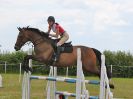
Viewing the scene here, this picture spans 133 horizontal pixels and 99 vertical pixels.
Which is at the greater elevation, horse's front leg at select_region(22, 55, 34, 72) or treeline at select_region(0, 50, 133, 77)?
treeline at select_region(0, 50, 133, 77)

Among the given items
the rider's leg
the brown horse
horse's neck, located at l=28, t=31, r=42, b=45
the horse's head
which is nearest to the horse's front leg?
the brown horse

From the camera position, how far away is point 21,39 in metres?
11.3

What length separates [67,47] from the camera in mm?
11617

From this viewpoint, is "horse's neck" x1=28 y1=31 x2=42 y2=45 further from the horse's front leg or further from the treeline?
the treeline

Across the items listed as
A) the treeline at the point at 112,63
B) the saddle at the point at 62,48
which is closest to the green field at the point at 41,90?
the saddle at the point at 62,48

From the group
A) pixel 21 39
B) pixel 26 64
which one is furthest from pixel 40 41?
pixel 26 64

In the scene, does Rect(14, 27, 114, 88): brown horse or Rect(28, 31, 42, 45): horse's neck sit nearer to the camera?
Rect(14, 27, 114, 88): brown horse

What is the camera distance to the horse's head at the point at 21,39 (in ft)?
36.9

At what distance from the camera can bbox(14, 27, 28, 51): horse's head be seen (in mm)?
11250

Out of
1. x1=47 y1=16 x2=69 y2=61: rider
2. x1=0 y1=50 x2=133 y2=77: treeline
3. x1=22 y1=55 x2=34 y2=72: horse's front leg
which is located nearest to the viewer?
x1=22 y1=55 x2=34 y2=72: horse's front leg

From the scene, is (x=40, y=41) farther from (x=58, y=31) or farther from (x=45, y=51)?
(x=58, y=31)

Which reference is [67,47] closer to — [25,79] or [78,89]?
[25,79]

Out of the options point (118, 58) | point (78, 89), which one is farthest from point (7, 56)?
point (78, 89)

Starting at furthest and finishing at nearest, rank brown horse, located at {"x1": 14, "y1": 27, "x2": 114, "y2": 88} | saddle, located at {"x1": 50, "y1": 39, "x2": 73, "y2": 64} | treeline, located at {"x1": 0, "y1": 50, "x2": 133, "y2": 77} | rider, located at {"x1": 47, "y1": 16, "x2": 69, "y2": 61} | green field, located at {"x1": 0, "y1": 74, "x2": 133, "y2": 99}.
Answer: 1. treeline, located at {"x1": 0, "y1": 50, "x2": 133, "y2": 77}
2. green field, located at {"x1": 0, "y1": 74, "x2": 133, "y2": 99}
3. saddle, located at {"x1": 50, "y1": 39, "x2": 73, "y2": 64}
4. brown horse, located at {"x1": 14, "y1": 27, "x2": 114, "y2": 88}
5. rider, located at {"x1": 47, "y1": 16, "x2": 69, "y2": 61}
